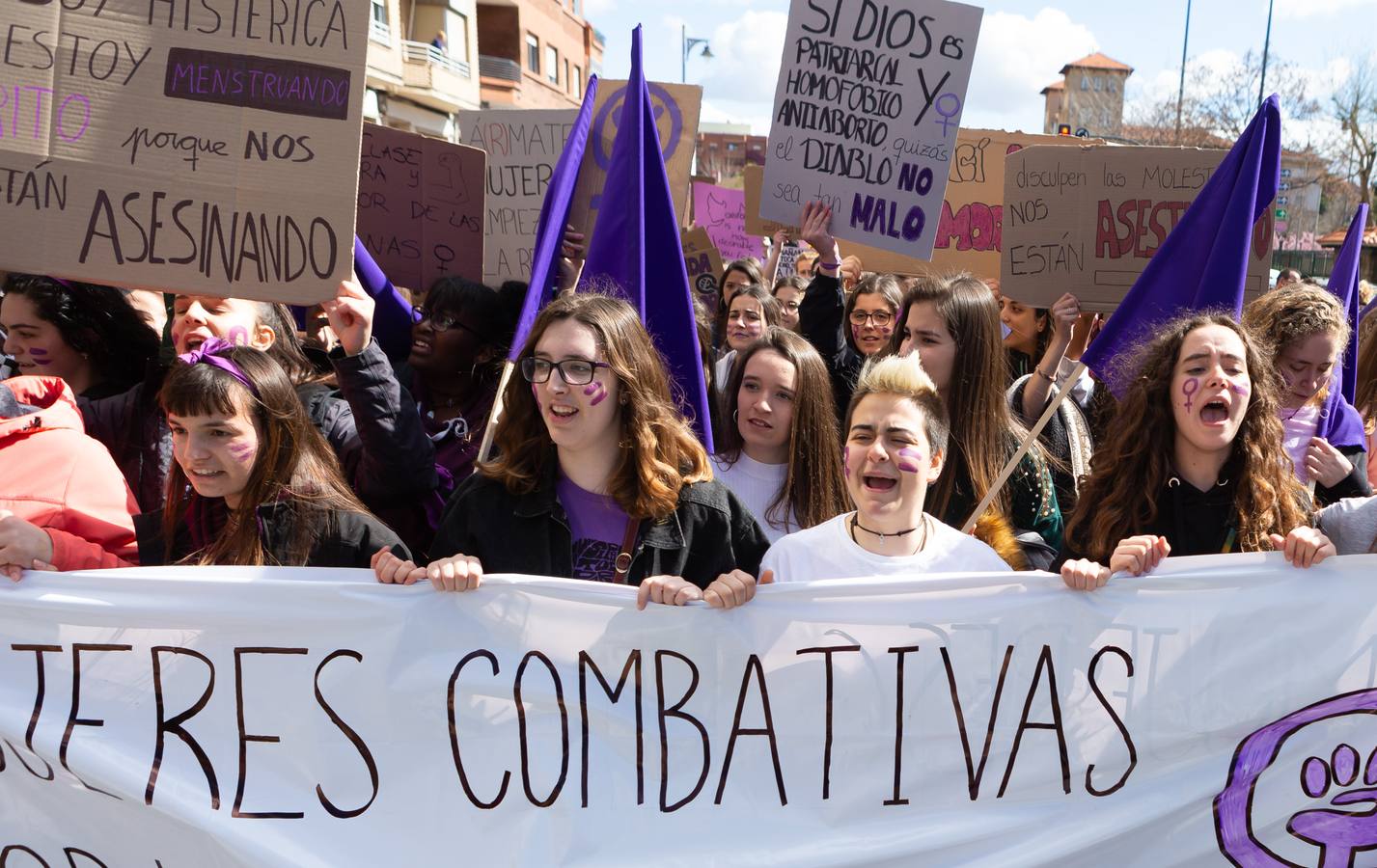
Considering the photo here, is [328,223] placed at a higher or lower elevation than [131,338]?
higher

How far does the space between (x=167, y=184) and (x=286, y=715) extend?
51.5 inches

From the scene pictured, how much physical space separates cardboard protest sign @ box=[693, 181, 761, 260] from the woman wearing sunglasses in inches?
313

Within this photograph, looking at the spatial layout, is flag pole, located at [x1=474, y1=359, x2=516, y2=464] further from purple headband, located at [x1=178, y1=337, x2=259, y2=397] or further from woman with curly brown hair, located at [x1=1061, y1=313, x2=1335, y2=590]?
woman with curly brown hair, located at [x1=1061, y1=313, x2=1335, y2=590]

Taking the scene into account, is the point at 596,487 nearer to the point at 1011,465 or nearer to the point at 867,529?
the point at 867,529

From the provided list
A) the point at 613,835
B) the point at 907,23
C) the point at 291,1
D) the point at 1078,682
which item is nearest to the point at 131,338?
the point at 291,1

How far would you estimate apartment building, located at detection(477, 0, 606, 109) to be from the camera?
38031 millimetres

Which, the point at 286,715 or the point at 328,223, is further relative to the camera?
the point at 328,223

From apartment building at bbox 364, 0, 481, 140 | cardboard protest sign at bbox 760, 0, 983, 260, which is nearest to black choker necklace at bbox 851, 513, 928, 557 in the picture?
cardboard protest sign at bbox 760, 0, 983, 260

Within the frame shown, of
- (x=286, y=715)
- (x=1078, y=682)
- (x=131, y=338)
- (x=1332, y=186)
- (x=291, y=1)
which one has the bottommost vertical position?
(x=286, y=715)

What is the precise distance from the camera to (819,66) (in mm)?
5211

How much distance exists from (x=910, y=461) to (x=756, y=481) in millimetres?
910

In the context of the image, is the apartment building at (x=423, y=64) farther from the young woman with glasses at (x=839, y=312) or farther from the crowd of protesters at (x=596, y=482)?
the crowd of protesters at (x=596, y=482)

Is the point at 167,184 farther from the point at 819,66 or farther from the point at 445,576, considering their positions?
the point at 819,66

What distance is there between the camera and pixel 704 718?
2.55 metres
